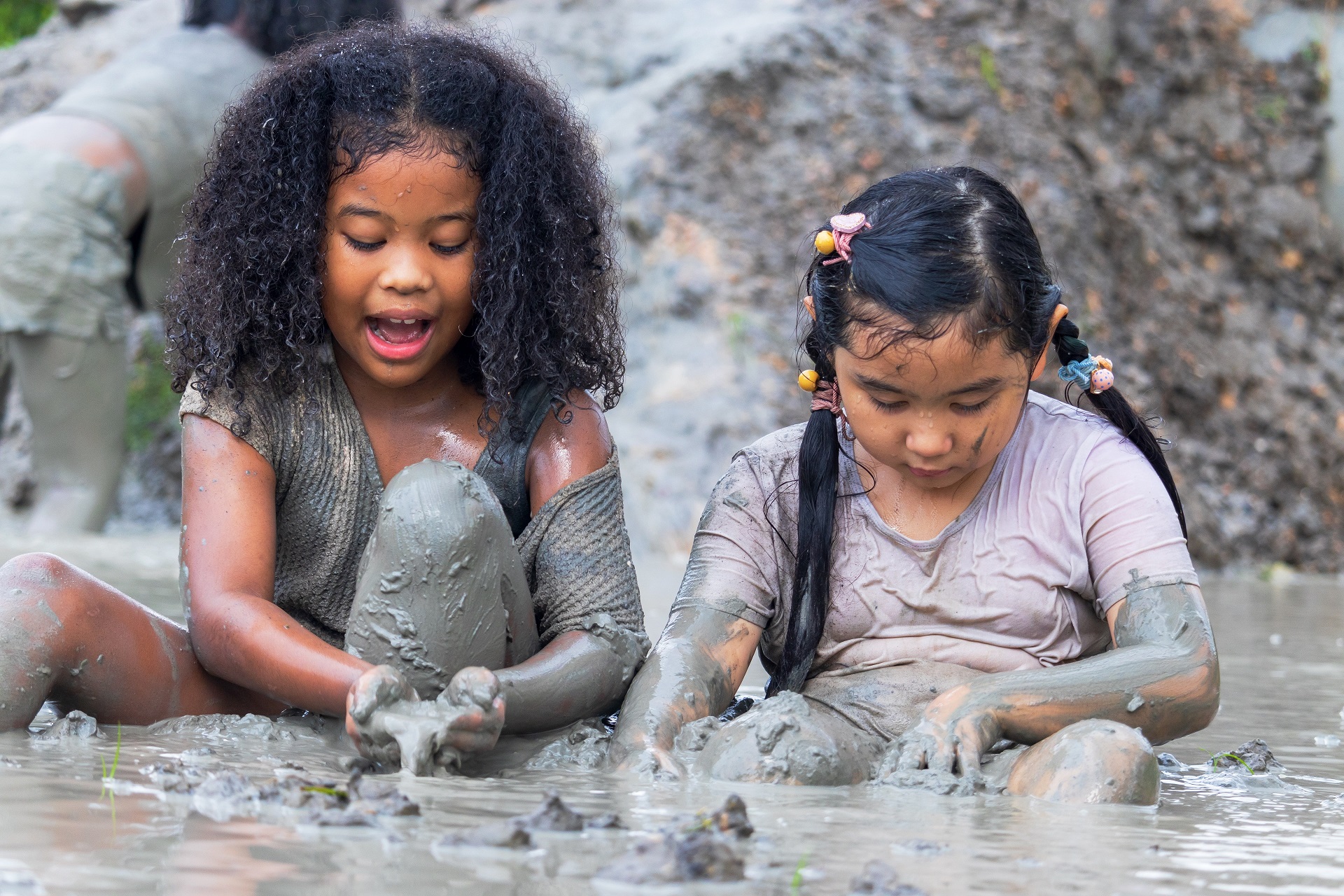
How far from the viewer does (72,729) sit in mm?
2592

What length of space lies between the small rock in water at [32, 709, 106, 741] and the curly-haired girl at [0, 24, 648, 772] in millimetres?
61

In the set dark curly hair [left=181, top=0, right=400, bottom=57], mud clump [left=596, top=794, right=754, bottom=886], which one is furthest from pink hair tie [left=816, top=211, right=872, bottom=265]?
dark curly hair [left=181, top=0, right=400, bottom=57]

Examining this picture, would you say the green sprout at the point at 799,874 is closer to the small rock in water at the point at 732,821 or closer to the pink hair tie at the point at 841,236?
the small rock in water at the point at 732,821

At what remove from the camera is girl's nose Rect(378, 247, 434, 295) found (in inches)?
109

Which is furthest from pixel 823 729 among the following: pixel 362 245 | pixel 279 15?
pixel 279 15

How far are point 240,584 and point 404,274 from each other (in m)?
0.64

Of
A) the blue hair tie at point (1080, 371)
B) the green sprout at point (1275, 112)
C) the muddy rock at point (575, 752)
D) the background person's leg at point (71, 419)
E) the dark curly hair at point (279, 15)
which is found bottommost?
the background person's leg at point (71, 419)

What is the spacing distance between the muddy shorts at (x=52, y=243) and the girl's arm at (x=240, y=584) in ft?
12.9

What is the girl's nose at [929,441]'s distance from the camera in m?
2.64

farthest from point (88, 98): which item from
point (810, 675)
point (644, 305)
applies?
point (810, 675)

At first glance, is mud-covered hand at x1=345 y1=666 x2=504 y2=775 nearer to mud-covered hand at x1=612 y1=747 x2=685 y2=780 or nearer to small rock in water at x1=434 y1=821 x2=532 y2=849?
mud-covered hand at x1=612 y1=747 x2=685 y2=780

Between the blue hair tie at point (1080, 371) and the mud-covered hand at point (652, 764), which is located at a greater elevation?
the blue hair tie at point (1080, 371)

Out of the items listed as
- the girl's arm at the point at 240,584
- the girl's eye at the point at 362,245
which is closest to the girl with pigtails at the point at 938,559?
the girl's arm at the point at 240,584

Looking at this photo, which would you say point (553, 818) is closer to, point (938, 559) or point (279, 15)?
point (938, 559)
